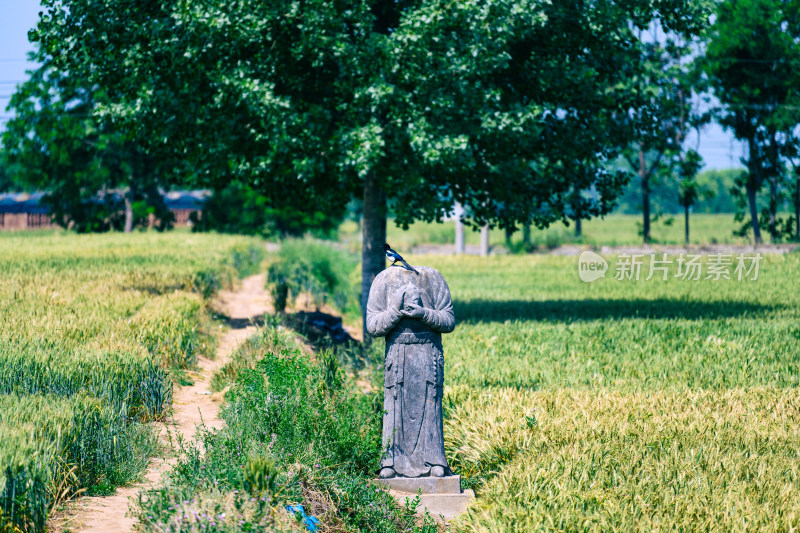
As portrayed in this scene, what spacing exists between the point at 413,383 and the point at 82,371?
339cm

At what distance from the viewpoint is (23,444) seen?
5387 mm

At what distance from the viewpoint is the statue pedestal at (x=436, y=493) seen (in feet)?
22.7

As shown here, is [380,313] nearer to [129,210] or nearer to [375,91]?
[375,91]

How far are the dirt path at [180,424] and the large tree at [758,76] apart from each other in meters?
30.3

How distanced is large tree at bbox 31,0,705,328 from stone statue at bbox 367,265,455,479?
249 inches

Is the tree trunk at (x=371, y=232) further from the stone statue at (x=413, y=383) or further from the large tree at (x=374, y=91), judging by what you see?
the stone statue at (x=413, y=383)

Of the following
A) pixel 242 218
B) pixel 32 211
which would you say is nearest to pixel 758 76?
pixel 242 218

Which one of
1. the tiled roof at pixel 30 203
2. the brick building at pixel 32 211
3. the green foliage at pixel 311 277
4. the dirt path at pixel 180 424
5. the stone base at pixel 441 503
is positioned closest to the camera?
the dirt path at pixel 180 424

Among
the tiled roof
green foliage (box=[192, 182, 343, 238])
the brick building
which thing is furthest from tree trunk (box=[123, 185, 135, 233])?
the tiled roof

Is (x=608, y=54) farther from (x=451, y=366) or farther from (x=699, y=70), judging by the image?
(x=699, y=70)

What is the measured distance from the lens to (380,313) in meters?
7.21

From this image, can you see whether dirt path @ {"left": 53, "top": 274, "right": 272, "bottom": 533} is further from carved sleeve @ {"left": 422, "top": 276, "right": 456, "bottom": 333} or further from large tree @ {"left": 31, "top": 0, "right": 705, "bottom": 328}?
large tree @ {"left": 31, "top": 0, "right": 705, "bottom": 328}

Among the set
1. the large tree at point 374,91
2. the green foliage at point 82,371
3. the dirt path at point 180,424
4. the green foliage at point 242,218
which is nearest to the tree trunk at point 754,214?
the green foliage at point 242,218

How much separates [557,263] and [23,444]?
29.2 meters
